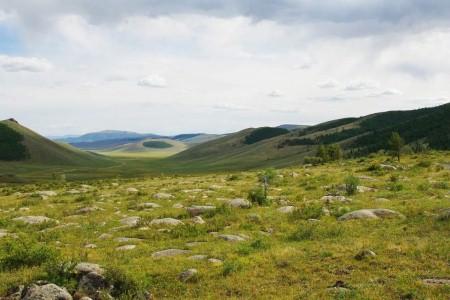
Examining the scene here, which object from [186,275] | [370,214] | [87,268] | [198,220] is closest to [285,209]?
[370,214]

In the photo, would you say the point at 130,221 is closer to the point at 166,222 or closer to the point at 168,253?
the point at 166,222

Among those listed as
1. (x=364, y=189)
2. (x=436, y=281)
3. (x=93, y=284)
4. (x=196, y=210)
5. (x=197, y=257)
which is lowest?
(x=436, y=281)

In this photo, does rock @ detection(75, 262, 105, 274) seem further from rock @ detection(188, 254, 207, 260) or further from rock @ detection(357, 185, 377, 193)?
rock @ detection(357, 185, 377, 193)

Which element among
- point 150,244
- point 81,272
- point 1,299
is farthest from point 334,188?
point 1,299

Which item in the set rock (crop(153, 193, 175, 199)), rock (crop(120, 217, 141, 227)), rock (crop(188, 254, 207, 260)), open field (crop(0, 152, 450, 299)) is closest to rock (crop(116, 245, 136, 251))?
open field (crop(0, 152, 450, 299))

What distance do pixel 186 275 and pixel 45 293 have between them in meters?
4.59

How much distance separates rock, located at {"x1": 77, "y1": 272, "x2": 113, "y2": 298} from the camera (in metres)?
12.5

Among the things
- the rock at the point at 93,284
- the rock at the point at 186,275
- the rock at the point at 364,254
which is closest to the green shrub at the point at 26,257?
the rock at the point at 93,284

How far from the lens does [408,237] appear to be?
17594mm

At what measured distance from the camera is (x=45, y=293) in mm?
11438

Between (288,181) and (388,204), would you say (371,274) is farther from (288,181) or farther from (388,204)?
(288,181)

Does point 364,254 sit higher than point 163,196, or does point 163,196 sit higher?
point 163,196

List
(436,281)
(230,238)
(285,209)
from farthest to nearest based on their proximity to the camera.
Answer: (285,209) < (230,238) < (436,281)

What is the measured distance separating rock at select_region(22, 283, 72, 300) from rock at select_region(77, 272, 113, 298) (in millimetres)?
733
